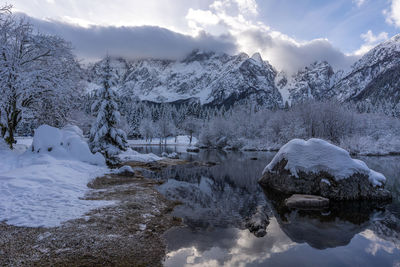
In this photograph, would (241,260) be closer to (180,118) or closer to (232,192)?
(232,192)

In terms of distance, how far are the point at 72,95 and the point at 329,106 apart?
56.0 m

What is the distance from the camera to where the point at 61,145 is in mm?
17375

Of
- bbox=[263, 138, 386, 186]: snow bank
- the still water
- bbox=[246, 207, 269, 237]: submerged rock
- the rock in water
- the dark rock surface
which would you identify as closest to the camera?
the still water

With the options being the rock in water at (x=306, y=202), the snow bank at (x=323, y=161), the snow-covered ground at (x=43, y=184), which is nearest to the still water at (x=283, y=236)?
the rock in water at (x=306, y=202)

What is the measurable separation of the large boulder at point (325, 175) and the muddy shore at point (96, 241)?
8.59 metres

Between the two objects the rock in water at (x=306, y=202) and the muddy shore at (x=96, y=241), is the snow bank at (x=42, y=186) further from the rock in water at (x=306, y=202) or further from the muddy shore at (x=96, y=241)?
the rock in water at (x=306, y=202)

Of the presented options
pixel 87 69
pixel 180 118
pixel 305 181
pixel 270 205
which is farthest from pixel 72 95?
pixel 180 118

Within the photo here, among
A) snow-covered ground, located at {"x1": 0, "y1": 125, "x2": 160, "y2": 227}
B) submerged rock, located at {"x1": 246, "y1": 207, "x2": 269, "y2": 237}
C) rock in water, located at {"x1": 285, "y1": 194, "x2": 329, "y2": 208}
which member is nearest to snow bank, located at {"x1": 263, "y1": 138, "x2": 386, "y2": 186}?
rock in water, located at {"x1": 285, "y1": 194, "x2": 329, "y2": 208}

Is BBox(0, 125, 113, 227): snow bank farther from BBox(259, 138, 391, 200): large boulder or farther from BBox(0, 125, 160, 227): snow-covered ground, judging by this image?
BBox(259, 138, 391, 200): large boulder

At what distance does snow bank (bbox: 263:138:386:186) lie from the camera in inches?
527

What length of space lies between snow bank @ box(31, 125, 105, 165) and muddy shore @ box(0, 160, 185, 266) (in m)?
10.3

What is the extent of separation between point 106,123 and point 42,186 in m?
15.6

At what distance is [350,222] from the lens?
9648mm

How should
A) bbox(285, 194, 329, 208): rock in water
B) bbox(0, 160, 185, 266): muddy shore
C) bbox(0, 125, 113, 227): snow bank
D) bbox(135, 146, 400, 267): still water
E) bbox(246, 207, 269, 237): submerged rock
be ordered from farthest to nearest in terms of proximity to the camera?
1. bbox(285, 194, 329, 208): rock in water
2. bbox(246, 207, 269, 237): submerged rock
3. bbox(0, 125, 113, 227): snow bank
4. bbox(135, 146, 400, 267): still water
5. bbox(0, 160, 185, 266): muddy shore
